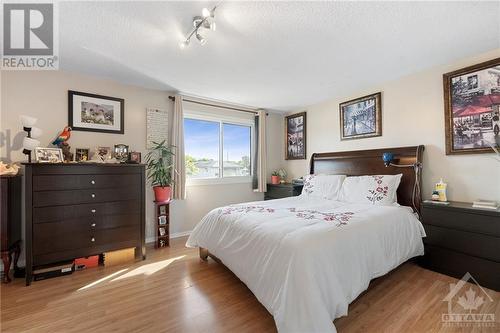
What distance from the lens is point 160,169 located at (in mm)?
3195

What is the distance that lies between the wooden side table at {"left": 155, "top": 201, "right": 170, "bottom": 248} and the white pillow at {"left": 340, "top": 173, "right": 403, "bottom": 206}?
2.61m

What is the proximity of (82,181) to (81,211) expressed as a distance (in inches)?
13.3

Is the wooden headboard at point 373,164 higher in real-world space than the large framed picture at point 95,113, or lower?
lower

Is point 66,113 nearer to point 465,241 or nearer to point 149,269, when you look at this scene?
point 149,269

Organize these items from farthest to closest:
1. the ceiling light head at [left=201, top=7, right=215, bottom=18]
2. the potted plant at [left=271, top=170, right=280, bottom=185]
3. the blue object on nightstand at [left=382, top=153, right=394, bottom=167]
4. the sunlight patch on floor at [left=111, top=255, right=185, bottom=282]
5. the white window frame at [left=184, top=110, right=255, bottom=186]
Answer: the potted plant at [left=271, top=170, right=280, bottom=185] → the white window frame at [left=184, top=110, right=255, bottom=186] → the blue object on nightstand at [left=382, top=153, right=394, bottom=167] → the sunlight patch on floor at [left=111, top=255, right=185, bottom=282] → the ceiling light head at [left=201, top=7, right=215, bottom=18]

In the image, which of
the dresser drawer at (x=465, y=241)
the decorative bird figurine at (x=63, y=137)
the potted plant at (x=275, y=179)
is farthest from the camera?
the potted plant at (x=275, y=179)

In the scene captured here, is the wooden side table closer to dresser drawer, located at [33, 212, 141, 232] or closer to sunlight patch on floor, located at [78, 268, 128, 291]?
dresser drawer, located at [33, 212, 141, 232]

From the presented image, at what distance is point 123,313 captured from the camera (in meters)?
1.74

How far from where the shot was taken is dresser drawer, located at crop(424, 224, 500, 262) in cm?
199

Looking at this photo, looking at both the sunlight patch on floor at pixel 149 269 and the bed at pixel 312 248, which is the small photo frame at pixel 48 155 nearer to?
the sunlight patch on floor at pixel 149 269

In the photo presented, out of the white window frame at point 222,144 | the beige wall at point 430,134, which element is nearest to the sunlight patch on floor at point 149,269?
the white window frame at point 222,144

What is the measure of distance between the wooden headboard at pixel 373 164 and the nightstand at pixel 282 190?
46 centimetres

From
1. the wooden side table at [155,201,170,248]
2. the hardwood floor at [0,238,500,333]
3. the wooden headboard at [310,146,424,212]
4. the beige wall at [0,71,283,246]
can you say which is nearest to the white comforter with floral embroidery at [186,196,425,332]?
the hardwood floor at [0,238,500,333]

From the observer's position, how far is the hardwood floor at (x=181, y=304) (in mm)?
1591
